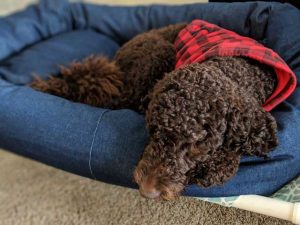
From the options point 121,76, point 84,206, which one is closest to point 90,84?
point 121,76

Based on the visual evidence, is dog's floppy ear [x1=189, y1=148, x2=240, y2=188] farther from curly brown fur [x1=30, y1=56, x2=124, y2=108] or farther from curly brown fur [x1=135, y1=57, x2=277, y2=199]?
curly brown fur [x1=30, y1=56, x2=124, y2=108]

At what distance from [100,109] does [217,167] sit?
47cm

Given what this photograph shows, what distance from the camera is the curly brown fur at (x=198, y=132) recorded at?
0.83 m

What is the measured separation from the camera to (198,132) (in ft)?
2.69

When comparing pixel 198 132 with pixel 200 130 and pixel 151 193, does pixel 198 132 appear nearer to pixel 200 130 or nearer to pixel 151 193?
pixel 200 130

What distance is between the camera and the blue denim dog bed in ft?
3.23

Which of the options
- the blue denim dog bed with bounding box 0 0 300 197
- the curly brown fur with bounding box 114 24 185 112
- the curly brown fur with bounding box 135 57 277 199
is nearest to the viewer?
the curly brown fur with bounding box 135 57 277 199

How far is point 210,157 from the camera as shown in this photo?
87 cm

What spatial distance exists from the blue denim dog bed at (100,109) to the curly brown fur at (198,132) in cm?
9

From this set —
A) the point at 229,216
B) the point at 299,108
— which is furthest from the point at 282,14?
the point at 229,216

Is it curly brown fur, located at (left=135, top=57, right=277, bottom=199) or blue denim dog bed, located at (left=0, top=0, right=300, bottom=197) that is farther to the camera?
blue denim dog bed, located at (left=0, top=0, right=300, bottom=197)

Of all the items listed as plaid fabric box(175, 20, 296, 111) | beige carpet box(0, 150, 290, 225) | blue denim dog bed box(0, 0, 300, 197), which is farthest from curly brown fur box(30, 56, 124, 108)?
beige carpet box(0, 150, 290, 225)

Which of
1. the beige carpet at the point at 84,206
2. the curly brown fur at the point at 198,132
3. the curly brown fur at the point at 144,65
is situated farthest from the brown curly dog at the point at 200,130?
the beige carpet at the point at 84,206

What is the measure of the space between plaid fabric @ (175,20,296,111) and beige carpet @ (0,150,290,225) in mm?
419
